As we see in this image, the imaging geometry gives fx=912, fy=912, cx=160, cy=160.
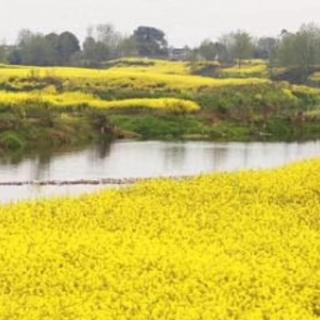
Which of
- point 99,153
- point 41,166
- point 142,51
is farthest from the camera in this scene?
point 142,51

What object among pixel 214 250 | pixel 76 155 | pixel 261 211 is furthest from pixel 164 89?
pixel 214 250

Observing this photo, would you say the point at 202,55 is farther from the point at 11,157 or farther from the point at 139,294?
the point at 139,294

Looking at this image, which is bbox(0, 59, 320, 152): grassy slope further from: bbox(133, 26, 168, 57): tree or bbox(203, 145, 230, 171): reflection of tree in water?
bbox(133, 26, 168, 57): tree

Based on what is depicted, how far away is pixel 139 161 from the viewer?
3903 cm

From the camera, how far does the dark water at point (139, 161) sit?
1288 inches

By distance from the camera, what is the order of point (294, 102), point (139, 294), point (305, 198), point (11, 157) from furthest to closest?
point (294, 102)
point (11, 157)
point (305, 198)
point (139, 294)

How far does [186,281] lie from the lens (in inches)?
608

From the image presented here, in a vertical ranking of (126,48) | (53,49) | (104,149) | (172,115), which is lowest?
(104,149)

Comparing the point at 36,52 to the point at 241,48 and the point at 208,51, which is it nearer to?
the point at 208,51

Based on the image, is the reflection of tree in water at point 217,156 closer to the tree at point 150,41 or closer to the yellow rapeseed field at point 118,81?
the yellow rapeseed field at point 118,81

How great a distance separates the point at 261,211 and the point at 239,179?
5555 millimetres

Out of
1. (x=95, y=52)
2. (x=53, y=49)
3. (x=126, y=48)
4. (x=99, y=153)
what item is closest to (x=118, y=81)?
(x=99, y=153)

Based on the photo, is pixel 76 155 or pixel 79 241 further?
pixel 76 155

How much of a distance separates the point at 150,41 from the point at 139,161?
113m
